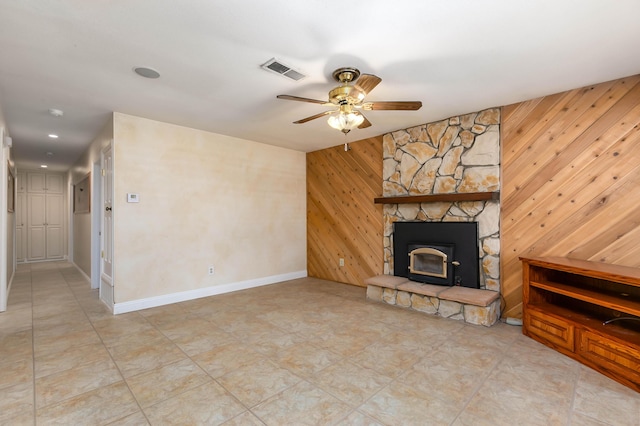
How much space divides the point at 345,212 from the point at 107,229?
3.65m

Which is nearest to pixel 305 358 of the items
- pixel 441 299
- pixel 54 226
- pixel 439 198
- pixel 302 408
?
pixel 302 408

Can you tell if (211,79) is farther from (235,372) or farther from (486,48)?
(235,372)

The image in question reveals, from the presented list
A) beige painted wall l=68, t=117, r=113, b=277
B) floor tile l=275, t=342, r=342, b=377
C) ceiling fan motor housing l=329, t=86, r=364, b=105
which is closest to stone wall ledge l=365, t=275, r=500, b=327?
floor tile l=275, t=342, r=342, b=377

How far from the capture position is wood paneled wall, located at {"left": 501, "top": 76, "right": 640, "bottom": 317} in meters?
2.80

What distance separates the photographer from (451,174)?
4020mm

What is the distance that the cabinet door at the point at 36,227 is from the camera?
7.93 metres

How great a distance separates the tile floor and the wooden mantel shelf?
149cm

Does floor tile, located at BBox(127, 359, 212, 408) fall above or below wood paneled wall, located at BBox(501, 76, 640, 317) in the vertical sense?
below

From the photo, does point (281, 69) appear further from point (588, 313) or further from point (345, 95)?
point (588, 313)

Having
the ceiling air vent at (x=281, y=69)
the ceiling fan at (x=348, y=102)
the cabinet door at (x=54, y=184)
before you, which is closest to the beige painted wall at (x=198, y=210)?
the ceiling air vent at (x=281, y=69)

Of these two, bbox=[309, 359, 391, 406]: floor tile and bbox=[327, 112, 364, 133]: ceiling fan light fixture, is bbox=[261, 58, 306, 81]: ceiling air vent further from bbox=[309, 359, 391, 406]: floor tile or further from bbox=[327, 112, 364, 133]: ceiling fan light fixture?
bbox=[309, 359, 391, 406]: floor tile

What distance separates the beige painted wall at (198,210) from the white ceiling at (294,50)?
28.3 inches

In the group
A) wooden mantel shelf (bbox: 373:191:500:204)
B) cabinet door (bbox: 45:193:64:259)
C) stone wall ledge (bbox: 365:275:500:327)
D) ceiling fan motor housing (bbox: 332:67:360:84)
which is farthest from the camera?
cabinet door (bbox: 45:193:64:259)

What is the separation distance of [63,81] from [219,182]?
2.26 metres
